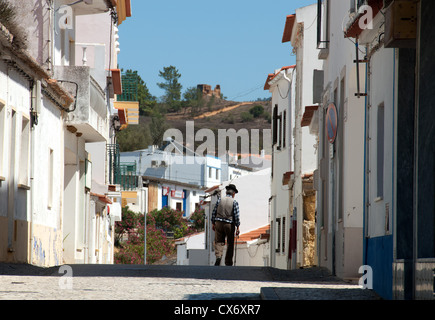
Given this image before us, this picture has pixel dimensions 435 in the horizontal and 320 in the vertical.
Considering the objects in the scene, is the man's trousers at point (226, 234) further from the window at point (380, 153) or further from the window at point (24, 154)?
the window at point (380, 153)

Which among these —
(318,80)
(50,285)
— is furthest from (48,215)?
(50,285)

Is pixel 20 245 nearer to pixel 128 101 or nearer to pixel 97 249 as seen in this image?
pixel 97 249

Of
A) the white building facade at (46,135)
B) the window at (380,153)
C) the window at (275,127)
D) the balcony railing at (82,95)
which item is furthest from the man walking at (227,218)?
the window at (275,127)

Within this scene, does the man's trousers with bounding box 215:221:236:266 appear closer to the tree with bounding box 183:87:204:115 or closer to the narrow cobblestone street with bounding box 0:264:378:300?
the narrow cobblestone street with bounding box 0:264:378:300

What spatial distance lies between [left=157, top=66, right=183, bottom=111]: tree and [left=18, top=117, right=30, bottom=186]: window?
141 metres

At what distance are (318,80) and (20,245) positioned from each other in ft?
27.5

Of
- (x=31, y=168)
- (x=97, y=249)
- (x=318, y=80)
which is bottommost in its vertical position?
(x=97, y=249)

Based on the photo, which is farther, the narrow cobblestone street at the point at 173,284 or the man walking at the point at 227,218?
the man walking at the point at 227,218

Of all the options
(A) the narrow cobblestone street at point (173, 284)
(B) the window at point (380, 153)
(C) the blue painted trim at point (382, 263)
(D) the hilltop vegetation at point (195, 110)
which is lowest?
(A) the narrow cobblestone street at point (173, 284)

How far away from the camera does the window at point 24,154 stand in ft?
61.2

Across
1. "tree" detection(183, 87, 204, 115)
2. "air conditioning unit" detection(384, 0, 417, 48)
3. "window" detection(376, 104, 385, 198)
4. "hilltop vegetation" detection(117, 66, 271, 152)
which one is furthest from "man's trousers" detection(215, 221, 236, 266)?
"tree" detection(183, 87, 204, 115)

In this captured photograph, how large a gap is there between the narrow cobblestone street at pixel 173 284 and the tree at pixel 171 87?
144m

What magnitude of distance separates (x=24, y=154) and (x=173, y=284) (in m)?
7.54

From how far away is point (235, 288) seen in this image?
11828 mm
